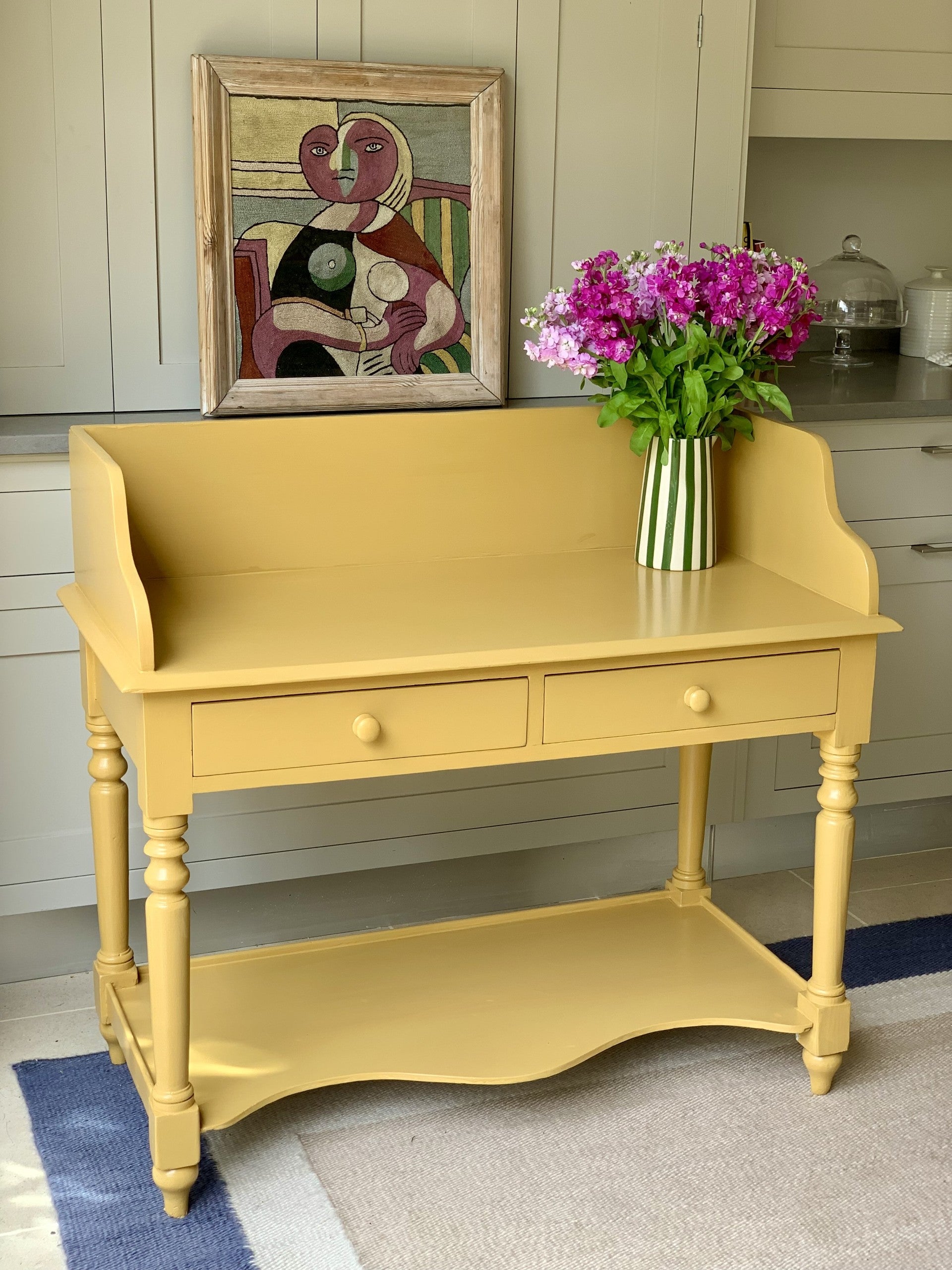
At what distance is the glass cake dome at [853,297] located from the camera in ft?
10.3

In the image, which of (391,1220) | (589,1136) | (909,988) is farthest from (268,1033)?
(909,988)

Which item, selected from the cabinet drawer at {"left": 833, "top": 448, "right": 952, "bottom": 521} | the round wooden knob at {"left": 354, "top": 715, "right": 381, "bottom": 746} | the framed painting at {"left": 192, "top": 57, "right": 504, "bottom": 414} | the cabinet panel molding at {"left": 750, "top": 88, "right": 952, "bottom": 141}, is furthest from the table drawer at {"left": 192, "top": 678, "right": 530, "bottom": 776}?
the cabinet panel molding at {"left": 750, "top": 88, "right": 952, "bottom": 141}

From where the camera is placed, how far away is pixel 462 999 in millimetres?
2211

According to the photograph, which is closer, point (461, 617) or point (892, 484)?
point (461, 617)

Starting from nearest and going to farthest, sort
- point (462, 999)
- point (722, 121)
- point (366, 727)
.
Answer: point (366, 727) → point (462, 999) → point (722, 121)

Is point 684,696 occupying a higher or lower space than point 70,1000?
higher

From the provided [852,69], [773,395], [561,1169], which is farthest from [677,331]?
[561,1169]

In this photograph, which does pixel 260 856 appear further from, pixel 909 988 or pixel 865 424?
pixel 865 424

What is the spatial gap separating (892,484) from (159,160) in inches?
58.1

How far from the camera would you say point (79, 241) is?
2303mm

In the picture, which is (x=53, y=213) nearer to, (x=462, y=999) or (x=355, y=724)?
(x=355, y=724)

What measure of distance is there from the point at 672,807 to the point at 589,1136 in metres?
0.83

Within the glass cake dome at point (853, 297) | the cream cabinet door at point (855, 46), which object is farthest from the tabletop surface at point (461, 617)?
the cream cabinet door at point (855, 46)

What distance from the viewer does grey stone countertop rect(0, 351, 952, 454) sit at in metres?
2.17
